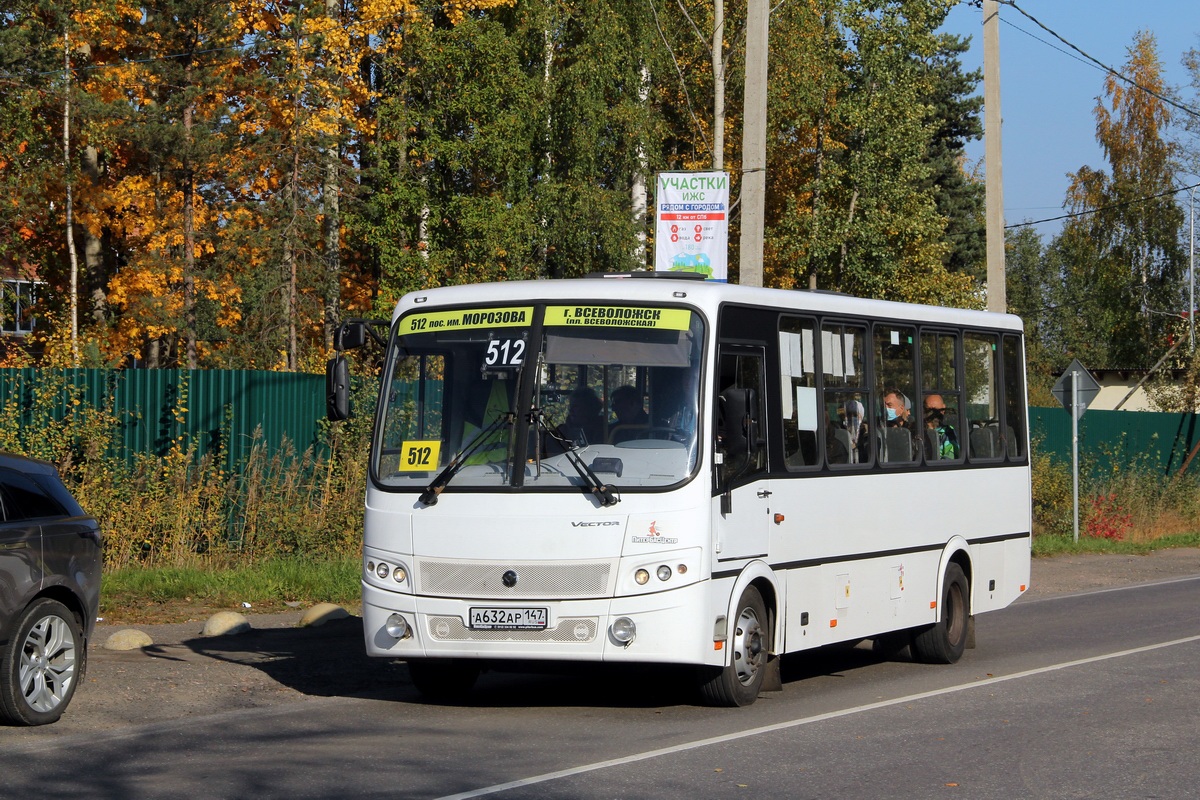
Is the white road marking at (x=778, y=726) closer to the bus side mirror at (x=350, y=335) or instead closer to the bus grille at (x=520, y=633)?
the bus grille at (x=520, y=633)

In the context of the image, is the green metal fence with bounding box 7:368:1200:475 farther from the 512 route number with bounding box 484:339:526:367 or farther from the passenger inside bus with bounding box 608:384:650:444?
the passenger inside bus with bounding box 608:384:650:444

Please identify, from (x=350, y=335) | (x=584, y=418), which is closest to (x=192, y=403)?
(x=350, y=335)

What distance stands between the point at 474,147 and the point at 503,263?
2458mm

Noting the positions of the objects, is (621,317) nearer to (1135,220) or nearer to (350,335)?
(350,335)

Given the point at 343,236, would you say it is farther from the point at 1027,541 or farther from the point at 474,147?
the point at 1027,541

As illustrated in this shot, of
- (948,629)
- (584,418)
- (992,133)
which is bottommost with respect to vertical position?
(948,629)

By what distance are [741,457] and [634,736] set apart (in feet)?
6.61

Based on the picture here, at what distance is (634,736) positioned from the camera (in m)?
9.50

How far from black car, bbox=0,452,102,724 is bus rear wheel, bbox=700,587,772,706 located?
3.98 meters

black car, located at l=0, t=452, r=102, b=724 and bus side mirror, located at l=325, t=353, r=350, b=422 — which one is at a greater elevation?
bus side mirror, located at l=325, t=353, r=350, b=422

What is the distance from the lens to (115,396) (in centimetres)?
1925

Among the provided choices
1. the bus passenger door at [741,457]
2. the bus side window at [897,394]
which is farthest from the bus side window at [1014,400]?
the bus passenger door at [741,457]

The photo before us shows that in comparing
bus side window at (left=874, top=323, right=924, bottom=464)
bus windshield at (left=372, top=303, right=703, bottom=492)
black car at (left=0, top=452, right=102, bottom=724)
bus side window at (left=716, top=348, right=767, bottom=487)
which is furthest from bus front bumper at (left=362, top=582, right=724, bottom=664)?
bus side window at (left=874, top=323, right=924, bottom=464)

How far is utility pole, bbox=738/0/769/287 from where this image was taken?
60.8 ft
